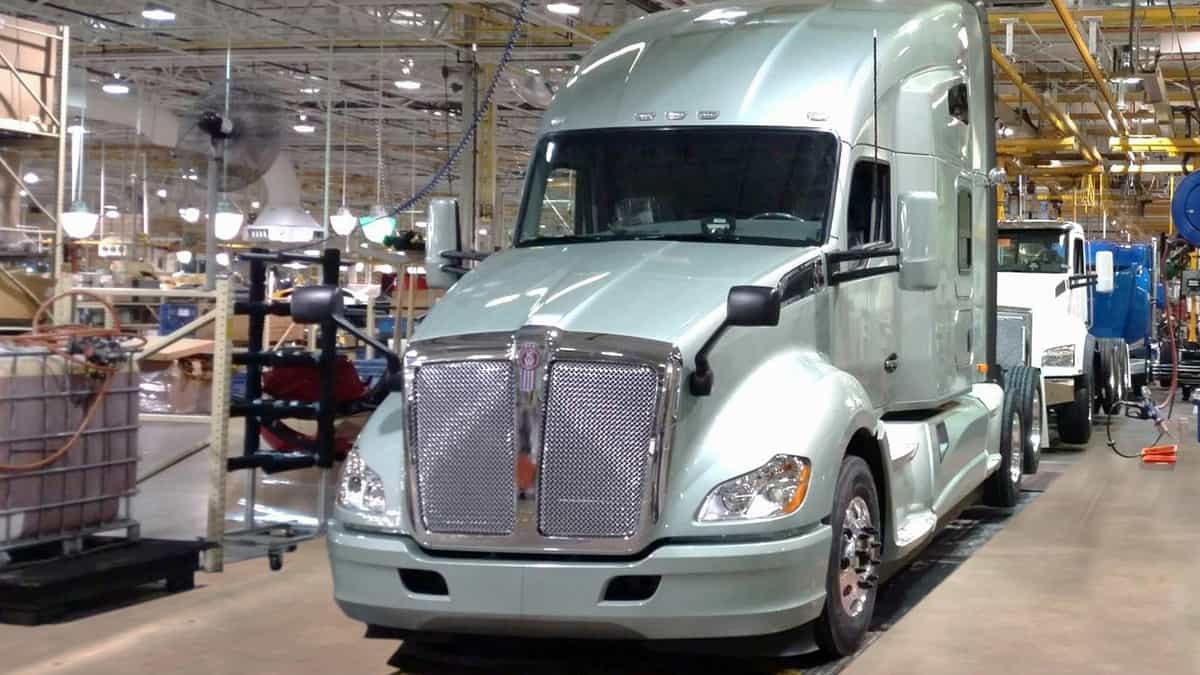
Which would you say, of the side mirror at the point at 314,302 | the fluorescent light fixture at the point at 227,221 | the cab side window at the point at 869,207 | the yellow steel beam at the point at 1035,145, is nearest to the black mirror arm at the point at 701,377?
the cab side window at the point at 869,207

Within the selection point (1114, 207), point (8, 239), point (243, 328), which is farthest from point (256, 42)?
point (1114, 207)

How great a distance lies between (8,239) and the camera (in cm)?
839

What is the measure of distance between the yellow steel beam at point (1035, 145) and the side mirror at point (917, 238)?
1652cm

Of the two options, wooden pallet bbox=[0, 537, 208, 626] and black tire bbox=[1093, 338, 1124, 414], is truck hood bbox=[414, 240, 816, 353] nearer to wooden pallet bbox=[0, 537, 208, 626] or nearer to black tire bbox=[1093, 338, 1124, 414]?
wooden pallet bbox=[0, 537, 208, 626]

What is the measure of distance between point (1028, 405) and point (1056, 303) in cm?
327

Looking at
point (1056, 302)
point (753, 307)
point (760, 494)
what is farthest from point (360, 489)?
point (1056, 302)

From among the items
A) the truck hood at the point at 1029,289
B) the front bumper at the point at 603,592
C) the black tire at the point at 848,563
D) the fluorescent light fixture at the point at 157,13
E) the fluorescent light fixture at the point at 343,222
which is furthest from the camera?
the fluorescent light fixture at the point at 343,222

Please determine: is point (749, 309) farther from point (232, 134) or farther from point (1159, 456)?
point (1159, 456)

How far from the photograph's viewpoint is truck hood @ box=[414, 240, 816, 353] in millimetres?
5090

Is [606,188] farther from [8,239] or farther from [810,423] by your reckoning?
[8,239]

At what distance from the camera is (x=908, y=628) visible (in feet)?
20.1

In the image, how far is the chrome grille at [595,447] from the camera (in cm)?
491

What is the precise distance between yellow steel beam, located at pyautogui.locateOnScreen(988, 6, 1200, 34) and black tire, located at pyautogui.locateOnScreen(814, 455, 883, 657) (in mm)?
11844

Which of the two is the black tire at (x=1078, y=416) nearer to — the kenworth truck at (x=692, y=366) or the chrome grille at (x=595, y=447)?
the kenworth truck at (x=692, y=366)
